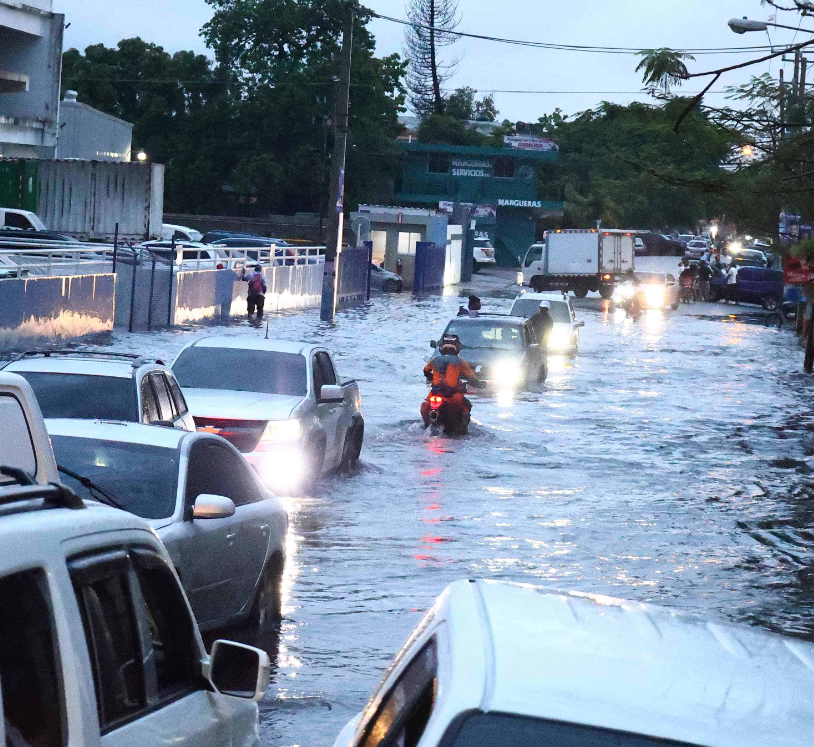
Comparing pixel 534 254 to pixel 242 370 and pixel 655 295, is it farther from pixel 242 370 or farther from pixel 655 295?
pixel 242 370

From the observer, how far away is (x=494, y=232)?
96.7m

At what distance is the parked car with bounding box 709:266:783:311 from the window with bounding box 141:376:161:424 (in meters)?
50.2

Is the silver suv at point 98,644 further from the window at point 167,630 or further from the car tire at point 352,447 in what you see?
the car tire at point 352,447

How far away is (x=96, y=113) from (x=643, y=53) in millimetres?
48920

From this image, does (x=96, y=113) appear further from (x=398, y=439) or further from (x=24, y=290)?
(x=398, y=439)

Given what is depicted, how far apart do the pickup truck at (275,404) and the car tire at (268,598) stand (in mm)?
4765

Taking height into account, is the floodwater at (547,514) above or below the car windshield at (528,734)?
below

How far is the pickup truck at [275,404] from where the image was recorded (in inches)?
567

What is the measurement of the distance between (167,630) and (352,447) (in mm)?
13051

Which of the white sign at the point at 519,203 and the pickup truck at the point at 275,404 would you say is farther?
the white sign at the point at 519,203

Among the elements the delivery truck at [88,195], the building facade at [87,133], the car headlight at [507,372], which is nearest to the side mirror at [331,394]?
the car headlight at [507,372]

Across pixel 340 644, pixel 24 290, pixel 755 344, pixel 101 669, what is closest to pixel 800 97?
pixel 340 644

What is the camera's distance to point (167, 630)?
425cm

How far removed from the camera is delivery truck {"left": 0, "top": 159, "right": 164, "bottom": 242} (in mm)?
43656
